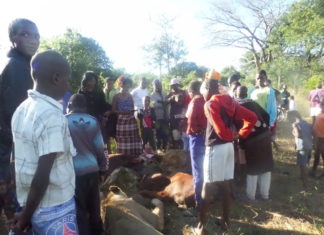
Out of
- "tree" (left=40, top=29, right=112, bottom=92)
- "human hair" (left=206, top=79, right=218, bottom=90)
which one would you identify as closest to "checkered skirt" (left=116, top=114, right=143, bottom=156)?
"human hair" (left=206, top=79, right=218, bottom=90)

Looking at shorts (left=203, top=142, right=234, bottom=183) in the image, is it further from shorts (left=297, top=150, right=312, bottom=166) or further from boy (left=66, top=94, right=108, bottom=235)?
shorts (left=297, top=150, right=312, bottom=166)

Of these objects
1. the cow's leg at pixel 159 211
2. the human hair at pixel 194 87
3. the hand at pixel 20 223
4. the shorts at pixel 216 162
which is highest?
the human hair at pixel 194 87

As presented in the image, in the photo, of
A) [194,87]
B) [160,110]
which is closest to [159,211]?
[194,87]

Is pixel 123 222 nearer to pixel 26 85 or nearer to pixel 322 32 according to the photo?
pixel 26 85

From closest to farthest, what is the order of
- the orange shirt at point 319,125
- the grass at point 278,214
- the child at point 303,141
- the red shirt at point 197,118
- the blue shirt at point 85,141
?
the blue shirt at point 85,141 < the grass at point 278,214 < the red shirt at point 197,118 < the child at point 303,141 < the orange shirt at point 319,125

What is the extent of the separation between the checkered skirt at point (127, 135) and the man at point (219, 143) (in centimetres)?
257

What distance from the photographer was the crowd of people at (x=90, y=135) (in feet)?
5.49

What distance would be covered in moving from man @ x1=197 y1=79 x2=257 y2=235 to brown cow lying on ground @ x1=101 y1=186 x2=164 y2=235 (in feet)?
1.85

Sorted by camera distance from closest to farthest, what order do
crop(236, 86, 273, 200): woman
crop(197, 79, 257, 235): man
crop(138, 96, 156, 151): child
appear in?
1. crop(197, 79, 257, 235): man
2. crop(236, 86, 273, 200): woman
3. crop(138, 96, 156, 151): child

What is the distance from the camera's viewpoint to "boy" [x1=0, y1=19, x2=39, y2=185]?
240cm

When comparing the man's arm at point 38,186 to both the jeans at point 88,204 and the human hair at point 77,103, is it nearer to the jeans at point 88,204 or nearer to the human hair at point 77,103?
the jeans at point 88,204

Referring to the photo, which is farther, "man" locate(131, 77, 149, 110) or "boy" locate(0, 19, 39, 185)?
"man" locate(131, 77, 149, 110)

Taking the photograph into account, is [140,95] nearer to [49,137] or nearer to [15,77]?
[15,77]

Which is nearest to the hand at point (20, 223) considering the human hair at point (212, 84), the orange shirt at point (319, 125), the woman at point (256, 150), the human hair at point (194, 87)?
the human hair at point (212, 84)
